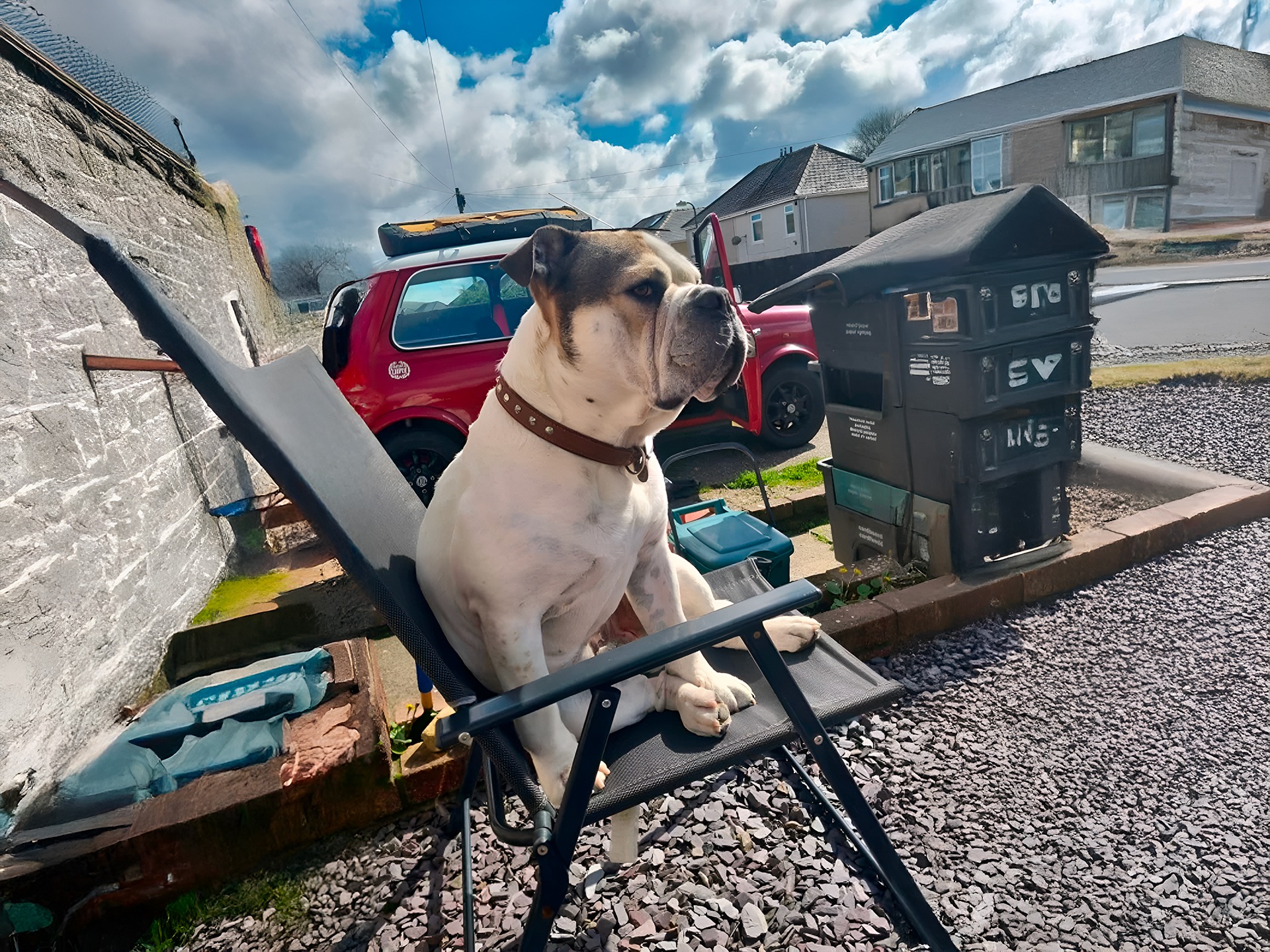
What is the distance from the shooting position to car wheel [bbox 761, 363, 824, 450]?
5.75 m

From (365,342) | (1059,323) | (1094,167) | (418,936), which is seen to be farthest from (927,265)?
(1094,167)

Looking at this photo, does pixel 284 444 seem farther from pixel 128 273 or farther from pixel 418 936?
pixel 418 936

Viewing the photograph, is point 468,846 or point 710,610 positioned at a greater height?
point 710,610

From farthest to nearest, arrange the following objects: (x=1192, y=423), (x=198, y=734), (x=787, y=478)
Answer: (x=1192, y=423), (x=787, y=478), (x=198, y=734)

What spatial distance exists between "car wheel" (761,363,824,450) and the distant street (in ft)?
16.7

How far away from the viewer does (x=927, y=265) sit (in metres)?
2.52

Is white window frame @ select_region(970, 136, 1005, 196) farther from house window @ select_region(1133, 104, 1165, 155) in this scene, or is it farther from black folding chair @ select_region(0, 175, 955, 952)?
black folding chair @ select_region(0, 175, 955, 952)

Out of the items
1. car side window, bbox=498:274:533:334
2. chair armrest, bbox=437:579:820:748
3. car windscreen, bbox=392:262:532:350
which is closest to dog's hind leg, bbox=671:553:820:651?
chair armrest, bbox=437:579:820:748

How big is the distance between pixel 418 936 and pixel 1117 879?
180 cm

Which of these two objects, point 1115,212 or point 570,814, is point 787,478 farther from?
point 1115,212

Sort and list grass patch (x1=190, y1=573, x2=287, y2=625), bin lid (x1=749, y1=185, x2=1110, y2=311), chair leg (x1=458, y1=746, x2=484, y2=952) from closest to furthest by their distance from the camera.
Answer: chair leg (x1=458, y1=746, x2=484, y2=952) → bin lid (x1=749, y1=185, x2=1110, y2=311) → grass patch (x1=190, y1=573, x2=287, y2=625)

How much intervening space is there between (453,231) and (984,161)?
25682 mm

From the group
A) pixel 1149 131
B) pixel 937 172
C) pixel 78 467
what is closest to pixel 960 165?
pixel 937 172

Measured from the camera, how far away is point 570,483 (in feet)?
4.41
